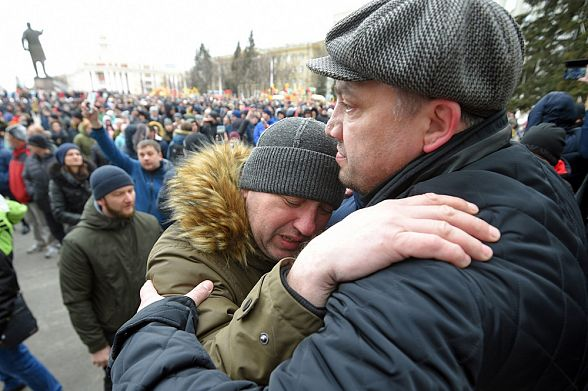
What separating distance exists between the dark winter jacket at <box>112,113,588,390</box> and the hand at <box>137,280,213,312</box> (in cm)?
34

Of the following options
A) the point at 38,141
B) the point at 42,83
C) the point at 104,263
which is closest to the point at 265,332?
the point at 104,263

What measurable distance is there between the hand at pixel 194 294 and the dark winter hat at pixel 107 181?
1.95 metres

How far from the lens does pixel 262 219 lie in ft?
5.32

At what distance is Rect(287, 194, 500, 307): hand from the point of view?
729 mm

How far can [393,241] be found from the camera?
29.8 inches

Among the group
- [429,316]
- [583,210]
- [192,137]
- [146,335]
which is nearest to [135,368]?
[146,335]

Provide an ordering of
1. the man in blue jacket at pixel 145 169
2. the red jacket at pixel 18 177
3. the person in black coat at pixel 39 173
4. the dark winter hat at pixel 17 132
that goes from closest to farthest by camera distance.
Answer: the man in blue jacket at pixel 145 169 < the person in black coat at pixel 39 173 < the dark winter hat at pixel 17 132 < the red jacket at pixel 18 177

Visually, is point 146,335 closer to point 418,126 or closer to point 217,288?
point 217,288

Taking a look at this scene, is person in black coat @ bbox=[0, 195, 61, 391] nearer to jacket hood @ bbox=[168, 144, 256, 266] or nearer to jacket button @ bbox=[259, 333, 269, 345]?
jacket hood @ bbox=[168, 144, 256, 266]

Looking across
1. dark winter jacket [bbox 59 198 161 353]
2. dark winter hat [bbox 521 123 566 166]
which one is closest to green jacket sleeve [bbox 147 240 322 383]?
dark winter jacket [bbox 59 198 161 353]

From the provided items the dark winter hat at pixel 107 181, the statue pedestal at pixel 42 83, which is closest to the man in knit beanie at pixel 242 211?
the dark winter hat at pixel 107 181

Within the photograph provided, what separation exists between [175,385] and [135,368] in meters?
0.17

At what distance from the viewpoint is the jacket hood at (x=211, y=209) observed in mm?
1523

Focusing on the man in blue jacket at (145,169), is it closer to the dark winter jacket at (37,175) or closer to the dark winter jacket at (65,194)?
the dark winter jacket at (65,194)
